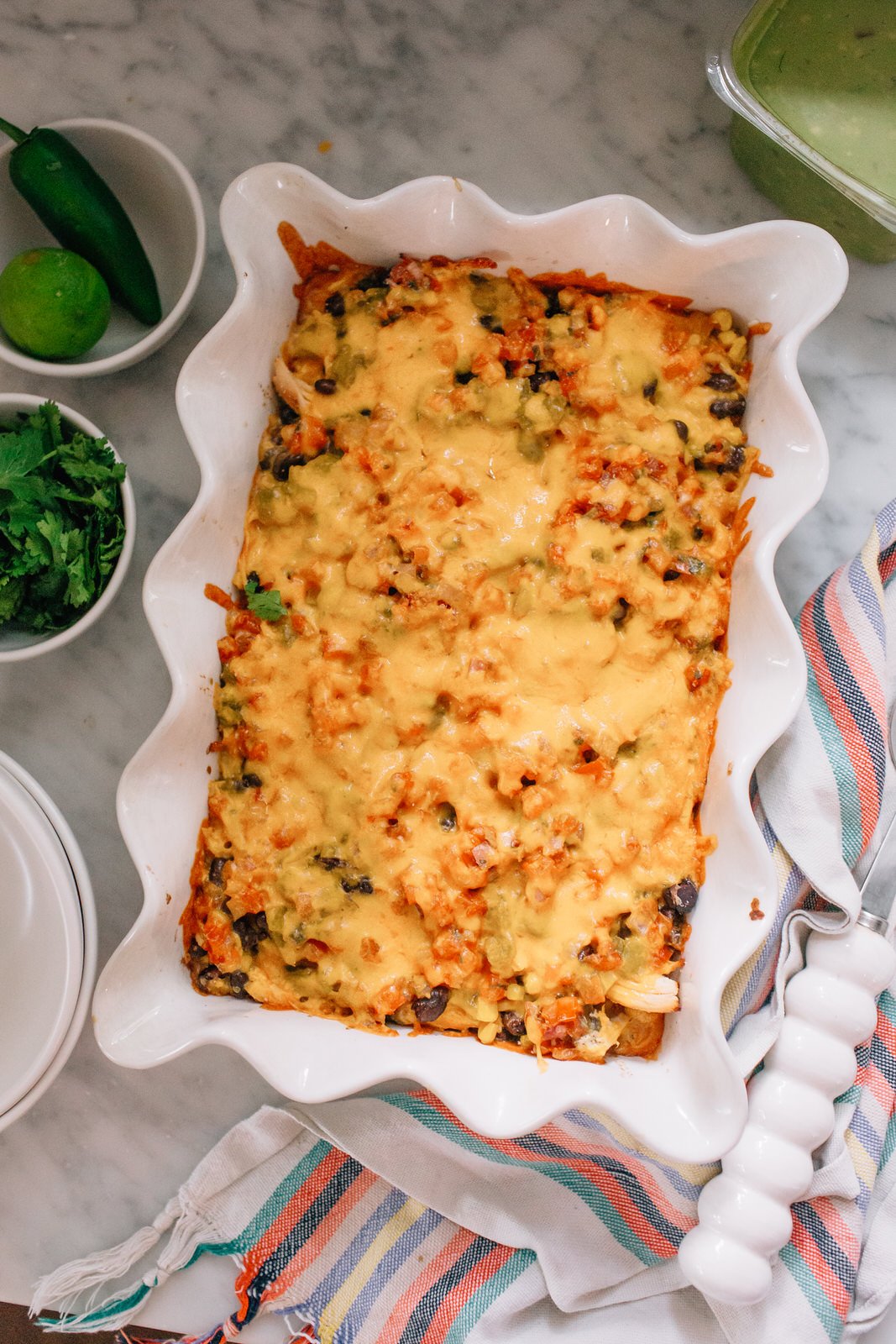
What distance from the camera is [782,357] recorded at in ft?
6.38

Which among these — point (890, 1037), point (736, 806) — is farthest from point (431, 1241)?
point (736, 806)

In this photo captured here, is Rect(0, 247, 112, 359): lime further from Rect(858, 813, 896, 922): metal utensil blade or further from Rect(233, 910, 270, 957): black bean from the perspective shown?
Rect(858, 813, 896, 922): metal utensil blade

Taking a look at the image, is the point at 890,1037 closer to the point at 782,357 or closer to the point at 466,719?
the point at 466,719

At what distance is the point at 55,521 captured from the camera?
2.04 m

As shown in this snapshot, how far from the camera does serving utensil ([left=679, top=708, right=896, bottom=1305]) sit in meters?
1.97

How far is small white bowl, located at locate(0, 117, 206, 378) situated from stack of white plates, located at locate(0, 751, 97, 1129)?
81cm

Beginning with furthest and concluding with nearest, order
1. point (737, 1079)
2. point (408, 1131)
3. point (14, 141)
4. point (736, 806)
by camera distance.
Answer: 1. point (408, 1131)
2. point (14, 141)
3. point (736, 806)
4. point (737, 1079)

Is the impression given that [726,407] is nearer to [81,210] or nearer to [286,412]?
[286,412]

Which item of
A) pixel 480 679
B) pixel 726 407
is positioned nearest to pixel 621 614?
pixel 480 679

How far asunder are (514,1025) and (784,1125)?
510 mm

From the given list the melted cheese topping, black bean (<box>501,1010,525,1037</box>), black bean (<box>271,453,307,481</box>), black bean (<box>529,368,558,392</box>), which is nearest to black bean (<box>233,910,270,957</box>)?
the melted cheese topping

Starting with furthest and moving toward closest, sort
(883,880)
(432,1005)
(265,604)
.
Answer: (883,880)
(265,604)
(432,1005)

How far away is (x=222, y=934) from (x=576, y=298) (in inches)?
50.9

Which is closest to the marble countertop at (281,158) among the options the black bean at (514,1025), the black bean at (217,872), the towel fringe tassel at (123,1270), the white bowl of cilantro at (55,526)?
the towel fringe tassel at (123,1270)
